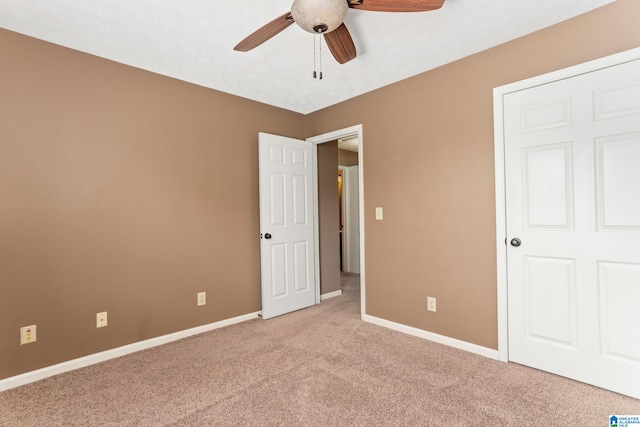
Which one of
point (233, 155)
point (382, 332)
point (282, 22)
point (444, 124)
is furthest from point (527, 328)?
point (233, 155)

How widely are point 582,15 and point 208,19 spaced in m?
2.46

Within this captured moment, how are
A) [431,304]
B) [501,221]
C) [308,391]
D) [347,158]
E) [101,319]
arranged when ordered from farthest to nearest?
1. [347,158]
2. [431,304]
3. [101,319]
4. [501,221]
5. [308,391]

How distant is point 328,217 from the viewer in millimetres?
4262

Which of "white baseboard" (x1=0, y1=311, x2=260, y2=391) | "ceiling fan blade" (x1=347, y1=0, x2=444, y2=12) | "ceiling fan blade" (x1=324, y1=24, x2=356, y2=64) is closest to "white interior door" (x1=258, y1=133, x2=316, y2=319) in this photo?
"white baseboard" (x1=0, y1=311, x2=260, y2=391)

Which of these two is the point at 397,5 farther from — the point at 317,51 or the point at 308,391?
the point at 308,391

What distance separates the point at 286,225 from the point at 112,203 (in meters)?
1.71

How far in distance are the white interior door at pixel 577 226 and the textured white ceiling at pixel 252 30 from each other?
0.57 m

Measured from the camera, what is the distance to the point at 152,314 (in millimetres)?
2793

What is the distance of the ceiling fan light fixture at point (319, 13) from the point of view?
61.2 inches

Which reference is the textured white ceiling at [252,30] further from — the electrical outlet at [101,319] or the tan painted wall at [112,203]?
the electrical outlet at [101,319]

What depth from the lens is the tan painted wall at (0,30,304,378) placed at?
86.8 inches

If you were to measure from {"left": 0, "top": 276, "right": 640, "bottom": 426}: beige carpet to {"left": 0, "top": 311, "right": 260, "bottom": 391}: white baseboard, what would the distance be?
2.8 inches

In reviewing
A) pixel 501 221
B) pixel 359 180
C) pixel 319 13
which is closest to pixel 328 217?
pixel 359 180

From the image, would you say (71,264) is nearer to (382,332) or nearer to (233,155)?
(233,155)
